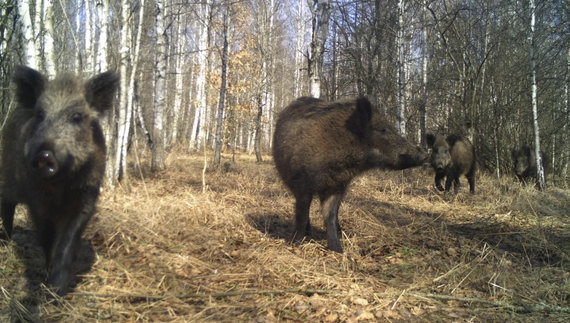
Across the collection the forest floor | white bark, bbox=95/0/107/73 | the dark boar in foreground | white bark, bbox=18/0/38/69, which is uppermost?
white bark, bbox=95/0/107/73

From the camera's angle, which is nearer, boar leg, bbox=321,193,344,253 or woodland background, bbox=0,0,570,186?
boar leg, bbox=321,193,344,253

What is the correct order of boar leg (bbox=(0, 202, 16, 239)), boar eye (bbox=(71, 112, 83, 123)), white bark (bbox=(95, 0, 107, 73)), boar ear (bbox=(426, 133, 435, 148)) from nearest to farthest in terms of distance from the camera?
boar eye (bbox=(71, 112, 83, 123))
boar leg (bbox=(0, 202, 16, 239))
white bark (bbox=(95, 0, 107, 73))
boar ear (bbox=(426, 133, 435, 148))

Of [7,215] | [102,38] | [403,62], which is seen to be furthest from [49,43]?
[403,62]

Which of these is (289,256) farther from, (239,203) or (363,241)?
(239,203)

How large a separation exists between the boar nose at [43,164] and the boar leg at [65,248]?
72 cm

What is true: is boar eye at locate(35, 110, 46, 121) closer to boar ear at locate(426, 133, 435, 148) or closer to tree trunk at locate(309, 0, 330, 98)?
tree trunk at locate(309, 0, 330, 98)

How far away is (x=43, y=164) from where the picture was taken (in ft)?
9.48

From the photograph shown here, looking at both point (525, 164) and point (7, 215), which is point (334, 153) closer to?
point (7, 215)

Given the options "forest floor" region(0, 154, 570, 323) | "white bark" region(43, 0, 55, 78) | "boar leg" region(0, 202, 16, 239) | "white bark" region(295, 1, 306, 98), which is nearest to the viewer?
"forest floor" region(0, 154, 570, 323)

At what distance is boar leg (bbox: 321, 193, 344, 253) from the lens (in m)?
4.99

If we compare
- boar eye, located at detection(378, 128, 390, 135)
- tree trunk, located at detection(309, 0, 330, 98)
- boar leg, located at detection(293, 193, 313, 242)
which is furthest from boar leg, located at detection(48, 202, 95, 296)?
tree trunk, located at detection(309, 0, 330, 98)

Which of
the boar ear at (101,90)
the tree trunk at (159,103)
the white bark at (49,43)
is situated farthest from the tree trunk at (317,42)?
the boar ear at (101,90)

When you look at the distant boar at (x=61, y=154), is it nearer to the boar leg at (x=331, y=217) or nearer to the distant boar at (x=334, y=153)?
the distant boar at (x=334, y=153)

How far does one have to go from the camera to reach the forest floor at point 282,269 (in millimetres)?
3131
